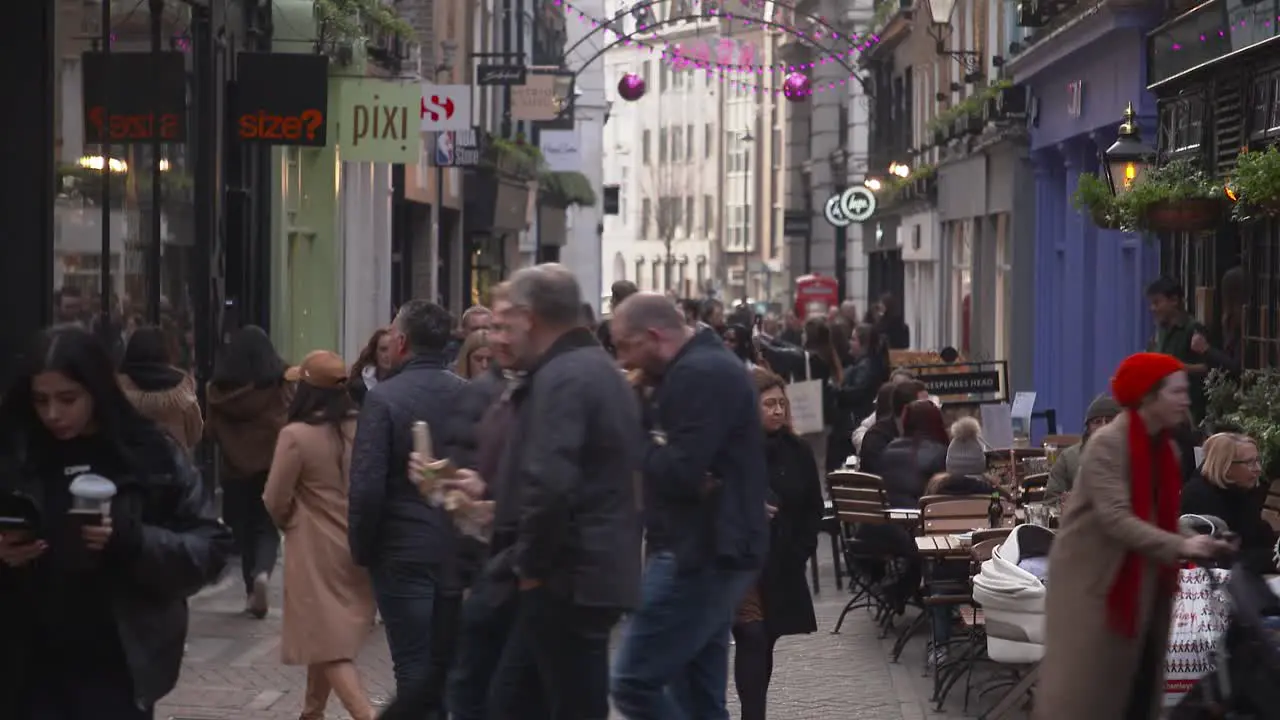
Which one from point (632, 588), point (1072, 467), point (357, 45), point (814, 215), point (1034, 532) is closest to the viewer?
point (632, 588)

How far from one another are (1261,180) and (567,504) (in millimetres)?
6139

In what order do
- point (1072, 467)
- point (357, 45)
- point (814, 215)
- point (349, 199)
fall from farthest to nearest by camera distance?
point (814, 215) < point (349, 199) < point (357, 45) < point (1072, 467)

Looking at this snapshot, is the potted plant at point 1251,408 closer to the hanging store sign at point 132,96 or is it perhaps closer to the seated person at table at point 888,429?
the seated person at table at point 888,429

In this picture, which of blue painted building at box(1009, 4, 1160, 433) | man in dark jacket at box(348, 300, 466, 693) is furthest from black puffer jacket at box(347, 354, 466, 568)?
blue painted building at box(1009, 4, 1160, 433)

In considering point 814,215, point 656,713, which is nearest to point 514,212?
point 814,215

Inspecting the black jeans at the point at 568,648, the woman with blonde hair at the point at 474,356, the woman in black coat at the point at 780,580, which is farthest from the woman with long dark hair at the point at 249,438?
the black jeans at the point at 568,648

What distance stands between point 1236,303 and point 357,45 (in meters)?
9.77

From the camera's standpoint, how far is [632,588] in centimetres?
690

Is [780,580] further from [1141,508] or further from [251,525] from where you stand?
[251,525]

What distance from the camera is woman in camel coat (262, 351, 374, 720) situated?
9484mm

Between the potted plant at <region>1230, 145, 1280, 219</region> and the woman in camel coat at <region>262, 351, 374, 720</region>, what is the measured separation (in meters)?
4.97

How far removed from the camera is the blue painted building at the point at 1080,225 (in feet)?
68.7

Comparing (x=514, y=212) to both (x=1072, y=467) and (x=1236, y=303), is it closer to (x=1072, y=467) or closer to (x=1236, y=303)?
(x=1236, y=303)

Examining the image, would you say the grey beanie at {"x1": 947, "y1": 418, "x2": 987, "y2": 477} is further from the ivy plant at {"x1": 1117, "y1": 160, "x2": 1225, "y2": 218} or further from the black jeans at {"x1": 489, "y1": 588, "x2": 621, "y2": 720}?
the black jeans at {"x1": 489, "y1": 588, "x2": 621, "y2": 720}
